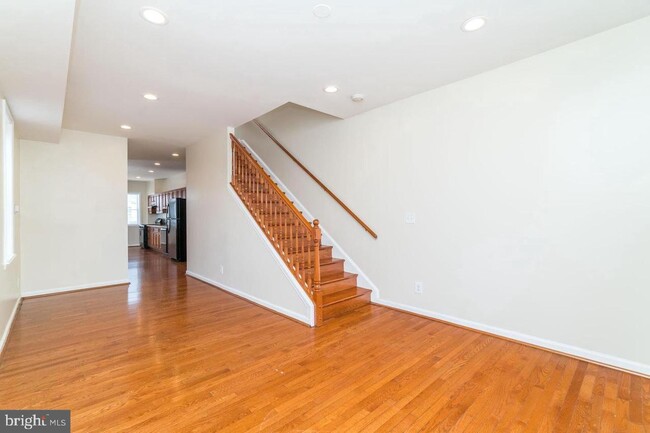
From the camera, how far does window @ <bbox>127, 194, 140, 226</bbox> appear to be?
37.1ft

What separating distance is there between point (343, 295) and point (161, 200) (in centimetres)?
893

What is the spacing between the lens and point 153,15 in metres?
2.06

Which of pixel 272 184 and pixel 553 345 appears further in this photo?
pixel 272 184

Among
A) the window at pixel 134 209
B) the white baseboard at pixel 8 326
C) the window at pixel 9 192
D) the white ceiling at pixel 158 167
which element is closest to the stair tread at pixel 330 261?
the white baseboard at pixel 8 326

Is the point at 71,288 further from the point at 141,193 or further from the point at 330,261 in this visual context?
the point at 141,193

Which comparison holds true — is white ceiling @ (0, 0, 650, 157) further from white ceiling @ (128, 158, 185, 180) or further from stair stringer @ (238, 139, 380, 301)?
white ceiling @ (128, 158, 185, 180)

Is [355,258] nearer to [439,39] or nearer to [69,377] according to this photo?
[439,39]

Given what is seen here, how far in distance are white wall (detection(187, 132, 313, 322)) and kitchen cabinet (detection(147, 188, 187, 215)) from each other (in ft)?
11.6

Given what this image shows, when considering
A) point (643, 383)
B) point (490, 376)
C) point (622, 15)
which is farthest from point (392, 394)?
point (622, 15)

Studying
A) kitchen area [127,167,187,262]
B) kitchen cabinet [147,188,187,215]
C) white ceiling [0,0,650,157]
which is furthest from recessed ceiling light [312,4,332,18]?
kitchen cabinet [147,188,187,215]

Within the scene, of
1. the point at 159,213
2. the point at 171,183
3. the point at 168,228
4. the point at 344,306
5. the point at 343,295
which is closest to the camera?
the point at 344,306

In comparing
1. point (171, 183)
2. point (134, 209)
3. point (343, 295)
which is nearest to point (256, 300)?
point (343, 295)

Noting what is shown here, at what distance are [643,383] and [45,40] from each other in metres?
4.77

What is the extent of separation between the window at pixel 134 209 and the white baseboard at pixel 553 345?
37.2 ft
